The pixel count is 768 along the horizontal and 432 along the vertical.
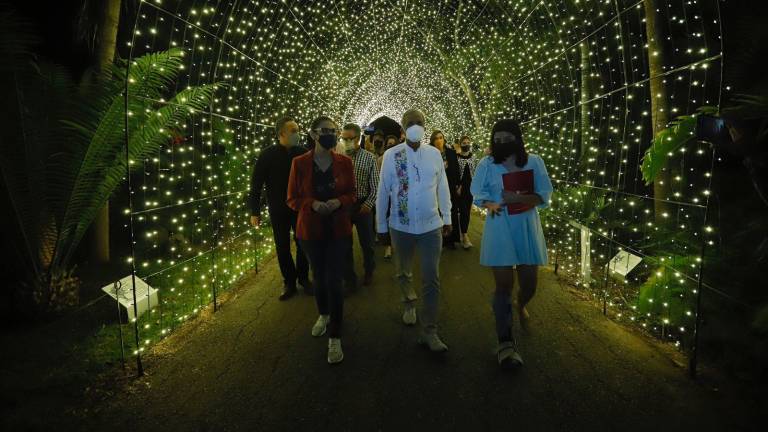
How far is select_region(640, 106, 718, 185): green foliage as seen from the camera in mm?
4199

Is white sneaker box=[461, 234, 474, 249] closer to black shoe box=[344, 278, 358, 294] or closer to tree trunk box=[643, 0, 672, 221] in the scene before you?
black shoe box=[344, 278, 358, 294]

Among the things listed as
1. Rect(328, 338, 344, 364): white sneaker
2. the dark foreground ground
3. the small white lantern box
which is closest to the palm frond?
the small white lantern box

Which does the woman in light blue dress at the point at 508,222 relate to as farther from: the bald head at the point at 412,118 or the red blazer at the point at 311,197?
the red blazer at the point at 311,197

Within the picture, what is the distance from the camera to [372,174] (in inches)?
217

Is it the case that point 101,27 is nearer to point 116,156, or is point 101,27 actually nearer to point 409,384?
point 116,156

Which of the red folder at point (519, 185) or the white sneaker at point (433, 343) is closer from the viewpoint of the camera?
the red folder at point (519, 185)

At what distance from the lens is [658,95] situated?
198 inches

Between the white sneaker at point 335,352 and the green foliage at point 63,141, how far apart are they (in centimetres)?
309

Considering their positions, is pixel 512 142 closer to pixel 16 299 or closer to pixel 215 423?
pixel 215 423

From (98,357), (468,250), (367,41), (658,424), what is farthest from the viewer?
(367,41)

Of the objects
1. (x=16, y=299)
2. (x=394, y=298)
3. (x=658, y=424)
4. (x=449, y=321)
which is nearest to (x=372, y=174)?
(x=394, y=298)

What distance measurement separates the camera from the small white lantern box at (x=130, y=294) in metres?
4.51

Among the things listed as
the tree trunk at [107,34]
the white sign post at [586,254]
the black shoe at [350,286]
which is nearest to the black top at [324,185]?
the black shoe at [350,286]

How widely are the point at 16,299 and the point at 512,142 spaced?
5.45 meters
